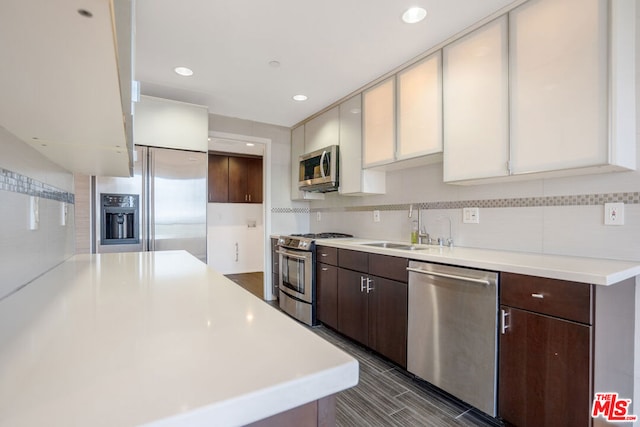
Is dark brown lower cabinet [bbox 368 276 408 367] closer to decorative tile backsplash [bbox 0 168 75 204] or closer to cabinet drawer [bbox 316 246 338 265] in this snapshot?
cabinet drawer [bbox 316 246 338 265]

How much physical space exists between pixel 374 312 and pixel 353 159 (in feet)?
4.81

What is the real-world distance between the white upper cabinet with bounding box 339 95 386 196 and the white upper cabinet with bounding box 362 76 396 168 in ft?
0.29

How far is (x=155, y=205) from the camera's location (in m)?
2.88

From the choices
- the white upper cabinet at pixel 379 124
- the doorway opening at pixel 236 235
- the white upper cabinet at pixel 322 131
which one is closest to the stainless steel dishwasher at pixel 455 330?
the white upper cabinet at pixel 379 124

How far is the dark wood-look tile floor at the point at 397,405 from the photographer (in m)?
1.66

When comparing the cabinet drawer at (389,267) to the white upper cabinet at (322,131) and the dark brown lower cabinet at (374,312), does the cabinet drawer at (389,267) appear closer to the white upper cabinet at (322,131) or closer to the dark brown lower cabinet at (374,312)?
the dark brown lower cabinet at (374,312)

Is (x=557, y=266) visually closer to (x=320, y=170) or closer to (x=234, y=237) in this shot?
(x=320, y=170)

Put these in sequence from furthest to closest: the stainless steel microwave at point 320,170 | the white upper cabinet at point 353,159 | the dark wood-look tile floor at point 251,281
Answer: the dark wood-look tile floor at point 251,281 < the stainless steel microwave at point 320,170 < the white upper cabinet at point 353,159

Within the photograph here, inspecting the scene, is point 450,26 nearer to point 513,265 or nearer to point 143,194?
point 513,265

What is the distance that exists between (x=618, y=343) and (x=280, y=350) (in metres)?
1.78

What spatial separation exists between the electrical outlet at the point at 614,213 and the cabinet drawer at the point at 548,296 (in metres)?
0.59

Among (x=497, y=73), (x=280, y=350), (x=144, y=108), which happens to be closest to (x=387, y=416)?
(x=280, y=350)

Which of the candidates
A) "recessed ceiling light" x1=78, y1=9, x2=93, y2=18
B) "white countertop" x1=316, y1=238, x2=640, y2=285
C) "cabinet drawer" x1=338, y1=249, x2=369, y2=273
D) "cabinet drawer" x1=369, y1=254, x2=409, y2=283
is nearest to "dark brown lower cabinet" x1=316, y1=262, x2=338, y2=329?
"cabinet drawer" x1=338, y1=249, x2=369, y2=273

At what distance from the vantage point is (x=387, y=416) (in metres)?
1.71
